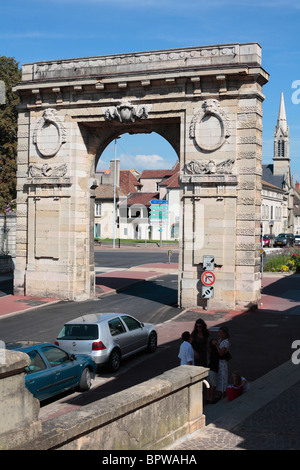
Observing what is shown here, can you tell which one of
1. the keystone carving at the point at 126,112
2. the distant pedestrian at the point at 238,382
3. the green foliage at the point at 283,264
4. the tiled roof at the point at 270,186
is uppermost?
the tiled roof at the point at 270,186

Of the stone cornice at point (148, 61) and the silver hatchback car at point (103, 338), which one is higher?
the stone cornice at point (148, 61)

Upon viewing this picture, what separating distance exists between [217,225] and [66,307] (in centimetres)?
714

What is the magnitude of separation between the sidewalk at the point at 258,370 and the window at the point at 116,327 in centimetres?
301

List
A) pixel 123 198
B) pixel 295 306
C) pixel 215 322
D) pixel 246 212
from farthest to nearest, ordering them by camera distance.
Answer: pixel 123 198, pixel 295 306, pixel 246 212, pixel 215 322

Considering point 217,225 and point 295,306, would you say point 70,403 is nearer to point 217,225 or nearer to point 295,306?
point 217,225

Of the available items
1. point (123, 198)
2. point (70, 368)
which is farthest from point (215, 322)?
point (123, 198)

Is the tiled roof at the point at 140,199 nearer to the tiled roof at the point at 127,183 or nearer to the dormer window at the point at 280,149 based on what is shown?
the tiled roof at the point at 127,183

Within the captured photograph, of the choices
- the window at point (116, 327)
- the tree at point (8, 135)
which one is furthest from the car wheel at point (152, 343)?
the tree at point (8, 135)

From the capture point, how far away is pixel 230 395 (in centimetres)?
1194

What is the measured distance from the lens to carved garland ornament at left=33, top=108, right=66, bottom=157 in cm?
2634

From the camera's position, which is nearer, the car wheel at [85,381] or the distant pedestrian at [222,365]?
the distant pedestrian at [222,365]

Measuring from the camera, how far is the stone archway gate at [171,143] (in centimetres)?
2364

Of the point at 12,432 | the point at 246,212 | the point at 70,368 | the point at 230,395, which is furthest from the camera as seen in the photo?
the point at 246,212

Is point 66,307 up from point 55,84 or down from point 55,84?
down
